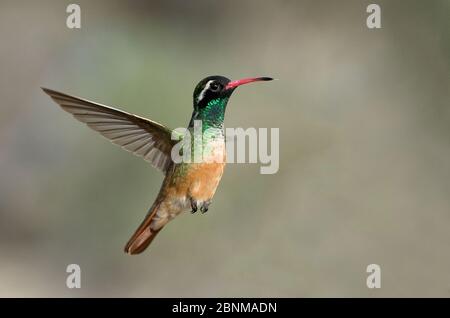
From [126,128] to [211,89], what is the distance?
0.16 meters

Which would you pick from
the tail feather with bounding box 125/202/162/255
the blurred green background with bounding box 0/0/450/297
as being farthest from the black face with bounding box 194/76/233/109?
the blurred green background with bounding box 0/0/450/297

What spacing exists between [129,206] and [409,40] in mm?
1538

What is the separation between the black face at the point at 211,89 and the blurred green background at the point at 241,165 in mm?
1562

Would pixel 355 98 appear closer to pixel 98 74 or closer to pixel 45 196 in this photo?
pixel 98 74

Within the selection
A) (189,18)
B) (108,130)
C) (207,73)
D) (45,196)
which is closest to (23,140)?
(45,196)

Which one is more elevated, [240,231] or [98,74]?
[98,74]

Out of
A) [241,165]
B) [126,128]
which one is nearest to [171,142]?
[126,128]

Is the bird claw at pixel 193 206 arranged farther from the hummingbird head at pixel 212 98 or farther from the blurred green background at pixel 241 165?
the blurred green background at pixel 241 165

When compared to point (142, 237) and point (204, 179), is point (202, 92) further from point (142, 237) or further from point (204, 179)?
point (142, 237)

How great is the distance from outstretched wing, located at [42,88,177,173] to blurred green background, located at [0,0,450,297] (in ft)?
4.67

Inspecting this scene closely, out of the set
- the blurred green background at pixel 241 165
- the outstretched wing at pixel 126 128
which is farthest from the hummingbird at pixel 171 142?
the blurred green background at pixel 241 165

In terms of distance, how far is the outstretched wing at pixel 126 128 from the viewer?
88cm

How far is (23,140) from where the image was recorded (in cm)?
285

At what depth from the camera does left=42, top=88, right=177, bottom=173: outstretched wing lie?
2.88ft
